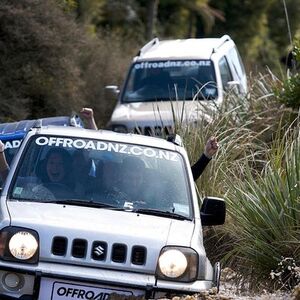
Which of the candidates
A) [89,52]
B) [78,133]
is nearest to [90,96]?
[89,52]

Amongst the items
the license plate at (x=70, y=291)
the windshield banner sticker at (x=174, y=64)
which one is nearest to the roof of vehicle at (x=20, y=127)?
the license plate at (x=70, y=291)

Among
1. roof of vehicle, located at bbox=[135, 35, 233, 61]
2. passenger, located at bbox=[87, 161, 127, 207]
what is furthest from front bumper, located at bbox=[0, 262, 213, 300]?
roof of vehicle, located at bbox=[135, 35, 233, 61]

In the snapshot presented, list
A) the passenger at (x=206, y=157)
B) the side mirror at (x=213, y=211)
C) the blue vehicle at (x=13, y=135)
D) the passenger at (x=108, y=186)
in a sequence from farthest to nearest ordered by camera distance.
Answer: the blue vehicle at (x=13, y=135), the passenger at (x=206, y=157), the side mirror at (x=213, y=211), the passenger at (x=108, y=186)

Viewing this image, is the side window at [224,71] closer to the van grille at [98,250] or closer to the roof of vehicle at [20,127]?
the roof of vehicle at [20,127]

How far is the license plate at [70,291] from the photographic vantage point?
6750 mm

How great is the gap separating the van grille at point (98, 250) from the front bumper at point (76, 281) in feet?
0.27

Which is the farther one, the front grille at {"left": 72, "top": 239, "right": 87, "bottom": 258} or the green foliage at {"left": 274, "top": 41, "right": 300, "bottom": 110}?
the green foliage at {"left": 274, "top": 41, "right": 300, "bottom": 110}

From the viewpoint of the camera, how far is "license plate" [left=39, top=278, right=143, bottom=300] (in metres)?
6.75

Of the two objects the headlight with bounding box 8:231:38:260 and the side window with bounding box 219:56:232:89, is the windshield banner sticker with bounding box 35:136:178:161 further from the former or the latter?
the side window with bounding box 219:56:232:89

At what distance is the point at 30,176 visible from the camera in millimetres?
7809

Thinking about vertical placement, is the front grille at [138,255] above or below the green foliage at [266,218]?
above

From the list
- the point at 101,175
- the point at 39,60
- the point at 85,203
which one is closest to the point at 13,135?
the point at 101,175

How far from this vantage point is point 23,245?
682 centimetres

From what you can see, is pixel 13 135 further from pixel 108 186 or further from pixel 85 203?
pixel 85 203
